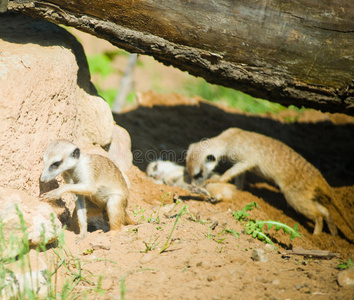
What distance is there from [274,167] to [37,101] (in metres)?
3.08

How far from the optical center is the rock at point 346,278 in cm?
287

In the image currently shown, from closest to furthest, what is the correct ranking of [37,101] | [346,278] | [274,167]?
[346,278]
[37,101]
[274,167]

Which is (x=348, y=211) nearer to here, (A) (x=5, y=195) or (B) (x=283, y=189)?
(B) (x=283, y=189)

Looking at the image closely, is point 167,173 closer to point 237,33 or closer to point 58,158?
point 237,33

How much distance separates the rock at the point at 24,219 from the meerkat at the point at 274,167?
9.39 ft

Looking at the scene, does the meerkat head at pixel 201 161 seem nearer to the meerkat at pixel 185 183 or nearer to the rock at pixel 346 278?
the meerkat at pixel 185 183

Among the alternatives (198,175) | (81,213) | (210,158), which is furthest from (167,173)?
(81,213)

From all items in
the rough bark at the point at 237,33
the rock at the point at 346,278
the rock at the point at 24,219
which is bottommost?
the rock at the point at 24,219

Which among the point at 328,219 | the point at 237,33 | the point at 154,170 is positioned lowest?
the point at 154,170

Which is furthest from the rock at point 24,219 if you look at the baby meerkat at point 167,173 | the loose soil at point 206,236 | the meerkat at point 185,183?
the baby meerkat at point 167,173

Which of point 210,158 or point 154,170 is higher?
point 210,158

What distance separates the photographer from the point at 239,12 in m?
4.10

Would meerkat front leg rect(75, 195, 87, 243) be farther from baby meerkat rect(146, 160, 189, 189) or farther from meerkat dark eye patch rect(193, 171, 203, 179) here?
meerkat dark eye patch rect(193, 171, 203, 179)

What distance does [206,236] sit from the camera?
3746 mm
